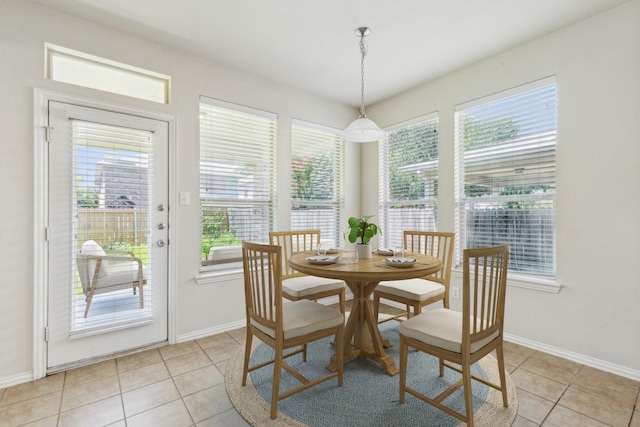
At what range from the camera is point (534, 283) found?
8.55 feet

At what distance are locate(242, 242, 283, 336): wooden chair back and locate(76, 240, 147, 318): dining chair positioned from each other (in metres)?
1.24

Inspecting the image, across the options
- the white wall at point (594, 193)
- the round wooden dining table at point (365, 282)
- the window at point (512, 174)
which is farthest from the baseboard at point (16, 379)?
the white wall at point (594, 193)

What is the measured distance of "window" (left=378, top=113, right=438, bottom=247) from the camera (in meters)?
3.46

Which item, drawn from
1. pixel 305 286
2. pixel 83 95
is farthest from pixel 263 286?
pixel 83 95

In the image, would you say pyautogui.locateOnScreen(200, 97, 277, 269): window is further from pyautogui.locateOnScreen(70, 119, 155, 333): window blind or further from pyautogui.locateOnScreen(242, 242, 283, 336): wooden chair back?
pyautogui.locateOnScreen(242, 242, 283, 336): wooden chair back

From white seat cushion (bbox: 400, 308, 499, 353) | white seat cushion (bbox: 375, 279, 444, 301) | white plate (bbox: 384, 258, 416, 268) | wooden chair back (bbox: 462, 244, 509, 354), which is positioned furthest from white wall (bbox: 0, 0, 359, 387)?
wooden chair back (bbox: 462, 244, 509, 354)

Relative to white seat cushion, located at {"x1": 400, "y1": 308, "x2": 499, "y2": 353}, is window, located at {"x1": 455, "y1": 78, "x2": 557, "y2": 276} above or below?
above

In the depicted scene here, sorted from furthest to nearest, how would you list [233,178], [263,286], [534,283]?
[233,178], [534,283], [263,286]

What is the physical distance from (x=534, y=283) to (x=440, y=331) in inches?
59.7

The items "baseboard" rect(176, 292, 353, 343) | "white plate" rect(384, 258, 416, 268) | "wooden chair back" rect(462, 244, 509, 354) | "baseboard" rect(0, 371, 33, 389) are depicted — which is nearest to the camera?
"wooden chair back" rect(462, 244, 509, 354)

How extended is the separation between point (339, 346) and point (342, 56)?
8.32 ft

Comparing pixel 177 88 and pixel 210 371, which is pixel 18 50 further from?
pixel 210 371

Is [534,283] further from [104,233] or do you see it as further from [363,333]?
→ [104,233]

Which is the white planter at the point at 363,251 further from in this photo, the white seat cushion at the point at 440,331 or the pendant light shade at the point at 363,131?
the pendant light shade at the point at 363,131
